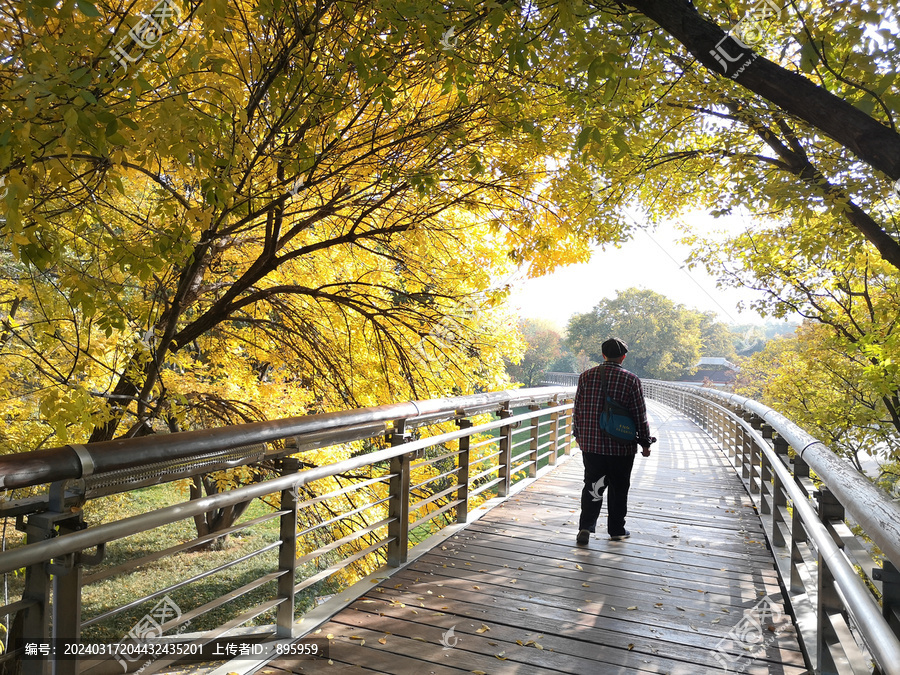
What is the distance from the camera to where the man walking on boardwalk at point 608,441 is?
17.1 feet

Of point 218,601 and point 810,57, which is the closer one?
point 218,601

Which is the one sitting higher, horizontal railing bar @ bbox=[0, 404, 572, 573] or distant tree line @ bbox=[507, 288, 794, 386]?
distant tree line @ bbox=[507, 288, 794, 386]

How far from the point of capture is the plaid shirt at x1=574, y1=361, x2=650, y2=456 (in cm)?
521

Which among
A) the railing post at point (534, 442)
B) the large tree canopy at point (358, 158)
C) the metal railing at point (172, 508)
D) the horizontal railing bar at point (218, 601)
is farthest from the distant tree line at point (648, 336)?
the horizontal railing bar at point (218, 601)

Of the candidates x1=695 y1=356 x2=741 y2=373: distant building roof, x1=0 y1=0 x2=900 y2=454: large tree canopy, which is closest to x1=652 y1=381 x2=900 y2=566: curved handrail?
x1=0 y1=0 x2=900 y2=454: large tree canopy

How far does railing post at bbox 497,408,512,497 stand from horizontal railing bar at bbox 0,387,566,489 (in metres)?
2.30

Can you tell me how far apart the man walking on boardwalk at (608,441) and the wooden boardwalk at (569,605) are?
0.27 metres

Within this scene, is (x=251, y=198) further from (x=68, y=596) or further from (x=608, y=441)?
(x=608, y=441)

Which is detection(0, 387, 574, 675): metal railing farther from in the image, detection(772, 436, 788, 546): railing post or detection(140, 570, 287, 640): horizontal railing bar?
detection(772, 436, 788, 546): railing post

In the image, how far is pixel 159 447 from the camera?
2328 mm

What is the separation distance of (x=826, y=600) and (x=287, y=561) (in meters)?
2.52

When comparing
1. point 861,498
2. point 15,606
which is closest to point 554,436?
point 861,498

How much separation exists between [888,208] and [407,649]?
6694 millimetres

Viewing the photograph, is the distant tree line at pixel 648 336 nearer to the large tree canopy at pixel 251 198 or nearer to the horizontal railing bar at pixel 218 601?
the large tree canopy at pixel 251 198
